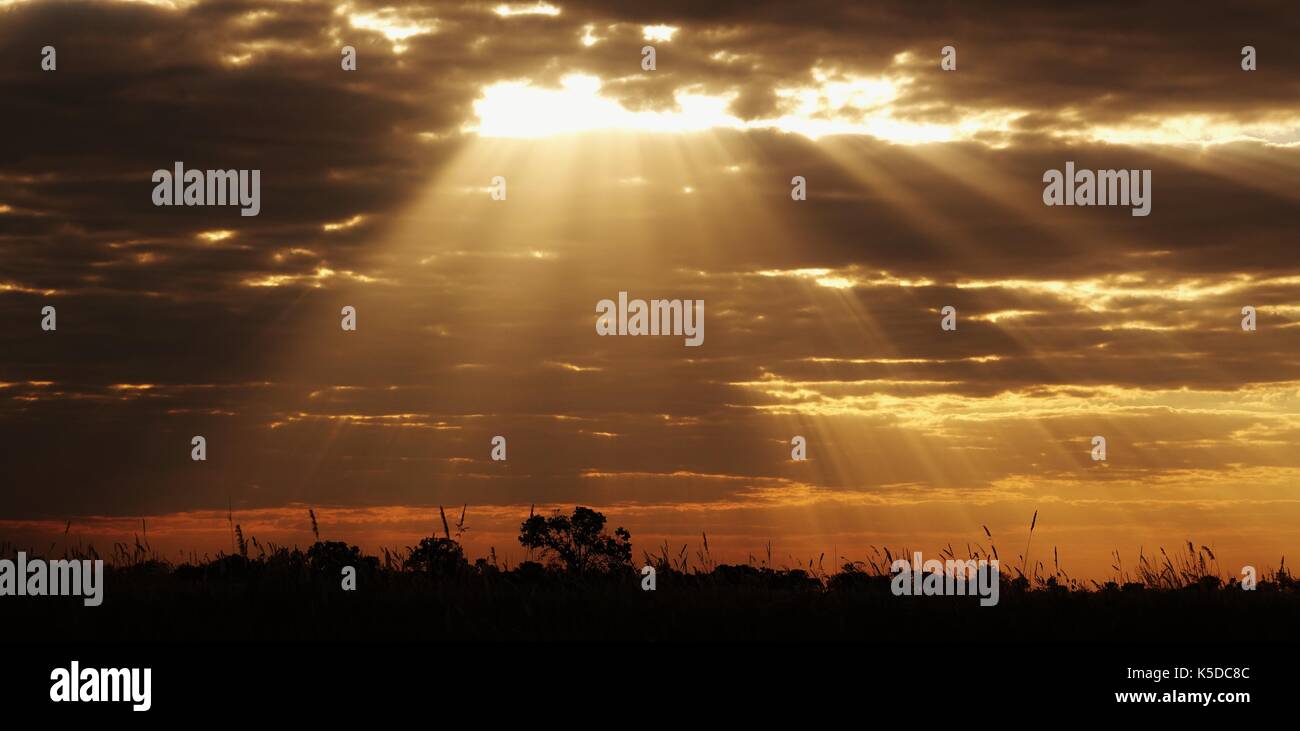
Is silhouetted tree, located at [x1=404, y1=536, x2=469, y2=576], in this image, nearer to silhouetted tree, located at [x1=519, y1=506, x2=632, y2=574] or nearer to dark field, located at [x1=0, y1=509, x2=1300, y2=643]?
dark field, located at [x1=0, y1=509, x2=1300, y2=643]

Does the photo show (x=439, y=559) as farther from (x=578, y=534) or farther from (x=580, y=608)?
(x=578, y=534)

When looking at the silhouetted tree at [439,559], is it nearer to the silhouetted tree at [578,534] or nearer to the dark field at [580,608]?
the dark field at [580,608]

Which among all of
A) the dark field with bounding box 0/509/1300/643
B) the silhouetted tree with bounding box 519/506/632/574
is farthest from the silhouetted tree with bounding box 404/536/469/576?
the silhouetted tree with bounding box 519/506/632/574

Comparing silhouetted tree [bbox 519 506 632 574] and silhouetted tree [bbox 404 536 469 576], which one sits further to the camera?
silhouetted tree [bbox 519 506 632 574]

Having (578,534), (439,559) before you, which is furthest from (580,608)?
(578,534)

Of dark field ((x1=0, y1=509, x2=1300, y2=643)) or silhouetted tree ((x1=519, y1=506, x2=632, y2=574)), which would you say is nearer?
dark field ((x1=0, y1=509, x2=1300, y2=643))

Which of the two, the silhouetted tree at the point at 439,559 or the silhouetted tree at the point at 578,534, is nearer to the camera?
the silhouetted tree at the point at 439,559

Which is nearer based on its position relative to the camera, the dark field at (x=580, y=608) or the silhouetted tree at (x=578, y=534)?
the dark field at (x=580, y=608)

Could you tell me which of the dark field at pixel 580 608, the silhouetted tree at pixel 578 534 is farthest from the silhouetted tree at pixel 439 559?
the silhouetted tree at pixel 578 534
